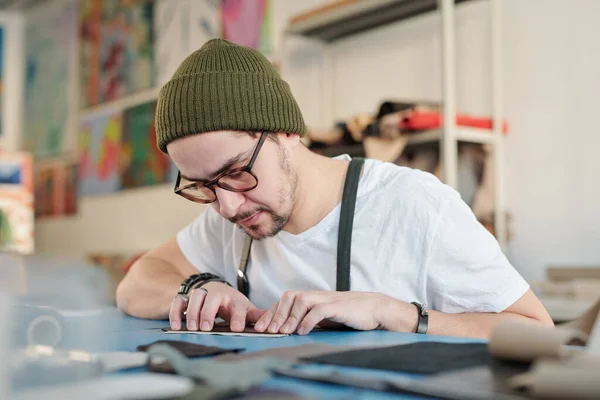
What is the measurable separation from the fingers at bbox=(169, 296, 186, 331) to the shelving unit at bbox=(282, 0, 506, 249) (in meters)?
1.72

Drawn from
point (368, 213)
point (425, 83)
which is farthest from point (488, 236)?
point (425, 83)

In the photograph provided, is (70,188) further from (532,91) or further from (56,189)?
(532,91)

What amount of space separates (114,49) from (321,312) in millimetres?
5340

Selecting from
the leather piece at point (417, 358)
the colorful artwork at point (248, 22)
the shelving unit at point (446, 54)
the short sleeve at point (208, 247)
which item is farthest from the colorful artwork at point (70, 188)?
the leather piece at point (417, 358)

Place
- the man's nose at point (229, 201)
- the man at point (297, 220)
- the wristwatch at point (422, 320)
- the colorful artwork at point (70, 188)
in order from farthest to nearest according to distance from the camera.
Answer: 1. the colorful artwork at point (70, 188)
2. the man's nose at point (229, 201)
3. the man at point (297, 220)
4. the wristwatch at point (422, 320)

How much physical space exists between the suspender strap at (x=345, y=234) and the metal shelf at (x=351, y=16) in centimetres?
187

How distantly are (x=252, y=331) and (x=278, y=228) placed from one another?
41cm

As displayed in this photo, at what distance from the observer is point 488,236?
143 centimetres

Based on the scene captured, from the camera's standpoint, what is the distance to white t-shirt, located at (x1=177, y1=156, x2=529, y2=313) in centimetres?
139

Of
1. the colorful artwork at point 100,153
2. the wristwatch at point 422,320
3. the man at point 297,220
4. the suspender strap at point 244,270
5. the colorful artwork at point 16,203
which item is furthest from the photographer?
the colorful artwork at point 16,203

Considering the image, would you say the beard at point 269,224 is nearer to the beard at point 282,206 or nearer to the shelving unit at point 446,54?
the beard at point 282,206

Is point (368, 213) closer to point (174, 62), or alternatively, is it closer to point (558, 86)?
point (558, 86)

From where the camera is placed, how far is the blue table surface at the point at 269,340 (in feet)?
2.13

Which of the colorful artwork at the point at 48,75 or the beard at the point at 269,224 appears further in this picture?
the colorful artwork at the point at 48,75
